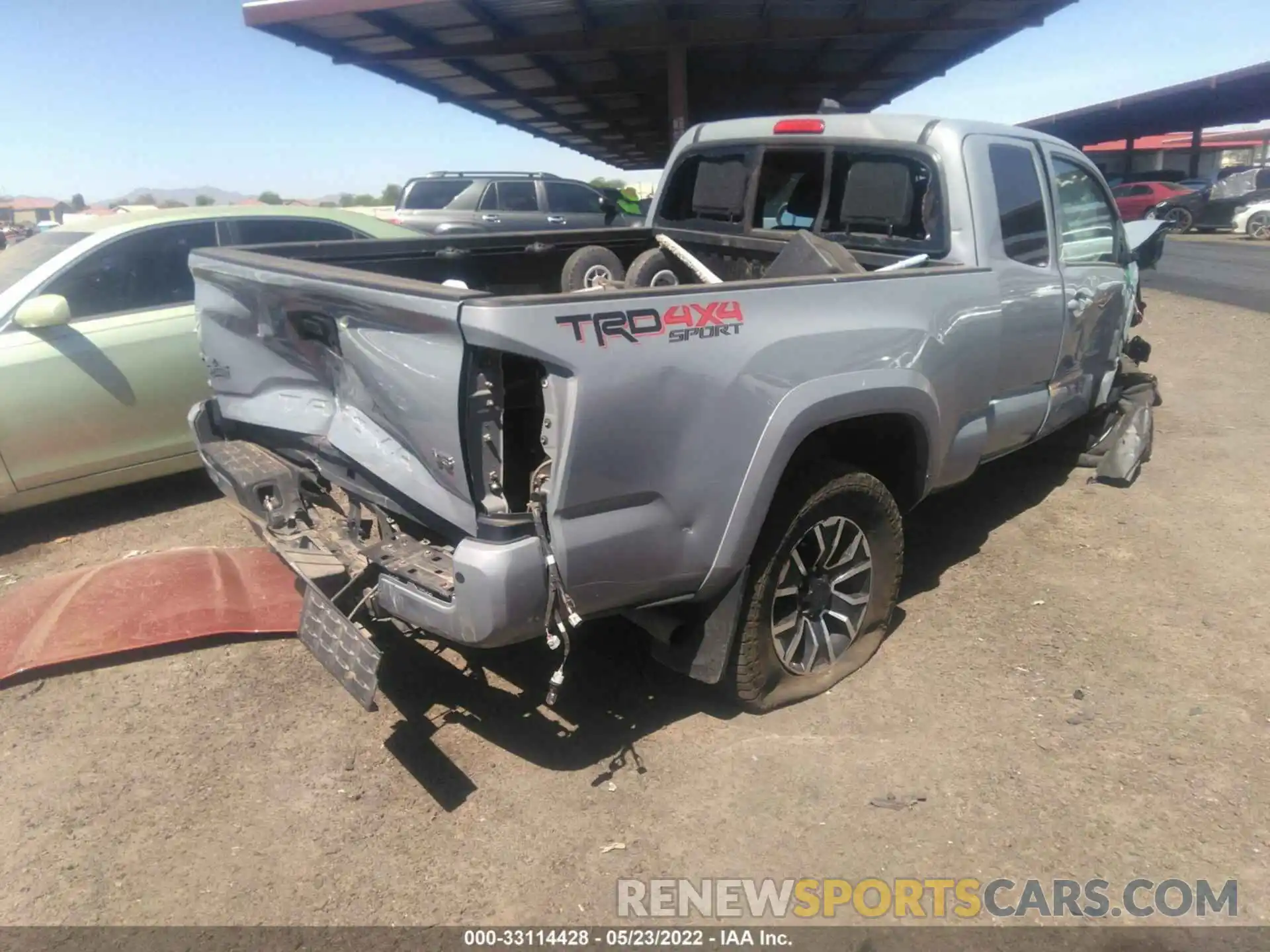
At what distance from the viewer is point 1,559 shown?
4996mm

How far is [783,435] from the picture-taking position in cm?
290

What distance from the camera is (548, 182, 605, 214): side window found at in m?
16.6

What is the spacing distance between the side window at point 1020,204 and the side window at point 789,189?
0.81 meters

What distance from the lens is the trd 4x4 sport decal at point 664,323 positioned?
2422 millimetres

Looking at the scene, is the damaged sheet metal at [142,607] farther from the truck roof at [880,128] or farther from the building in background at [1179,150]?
the building in background at [1179,150]

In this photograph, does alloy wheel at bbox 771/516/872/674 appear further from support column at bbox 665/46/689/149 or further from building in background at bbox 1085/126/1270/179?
building in background at bbox 1085/126/1270/179

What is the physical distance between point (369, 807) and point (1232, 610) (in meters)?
3.75

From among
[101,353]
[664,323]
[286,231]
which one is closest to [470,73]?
[286,231]

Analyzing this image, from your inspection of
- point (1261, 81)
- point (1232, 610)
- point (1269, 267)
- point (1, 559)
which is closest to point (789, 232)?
point (1232, 610)

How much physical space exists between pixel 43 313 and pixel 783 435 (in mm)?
4097

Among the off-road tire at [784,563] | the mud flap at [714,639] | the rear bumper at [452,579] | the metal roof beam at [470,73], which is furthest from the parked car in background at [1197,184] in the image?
the rear bumper at [452,579]

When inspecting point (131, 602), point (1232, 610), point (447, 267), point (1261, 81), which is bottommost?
point (1232, 610)

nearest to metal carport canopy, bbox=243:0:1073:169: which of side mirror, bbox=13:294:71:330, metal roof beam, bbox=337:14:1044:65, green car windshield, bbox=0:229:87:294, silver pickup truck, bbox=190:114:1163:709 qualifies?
metal roof beam, bbox=337:14:1044:65

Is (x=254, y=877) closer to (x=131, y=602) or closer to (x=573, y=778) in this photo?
(x=573, y=778)
